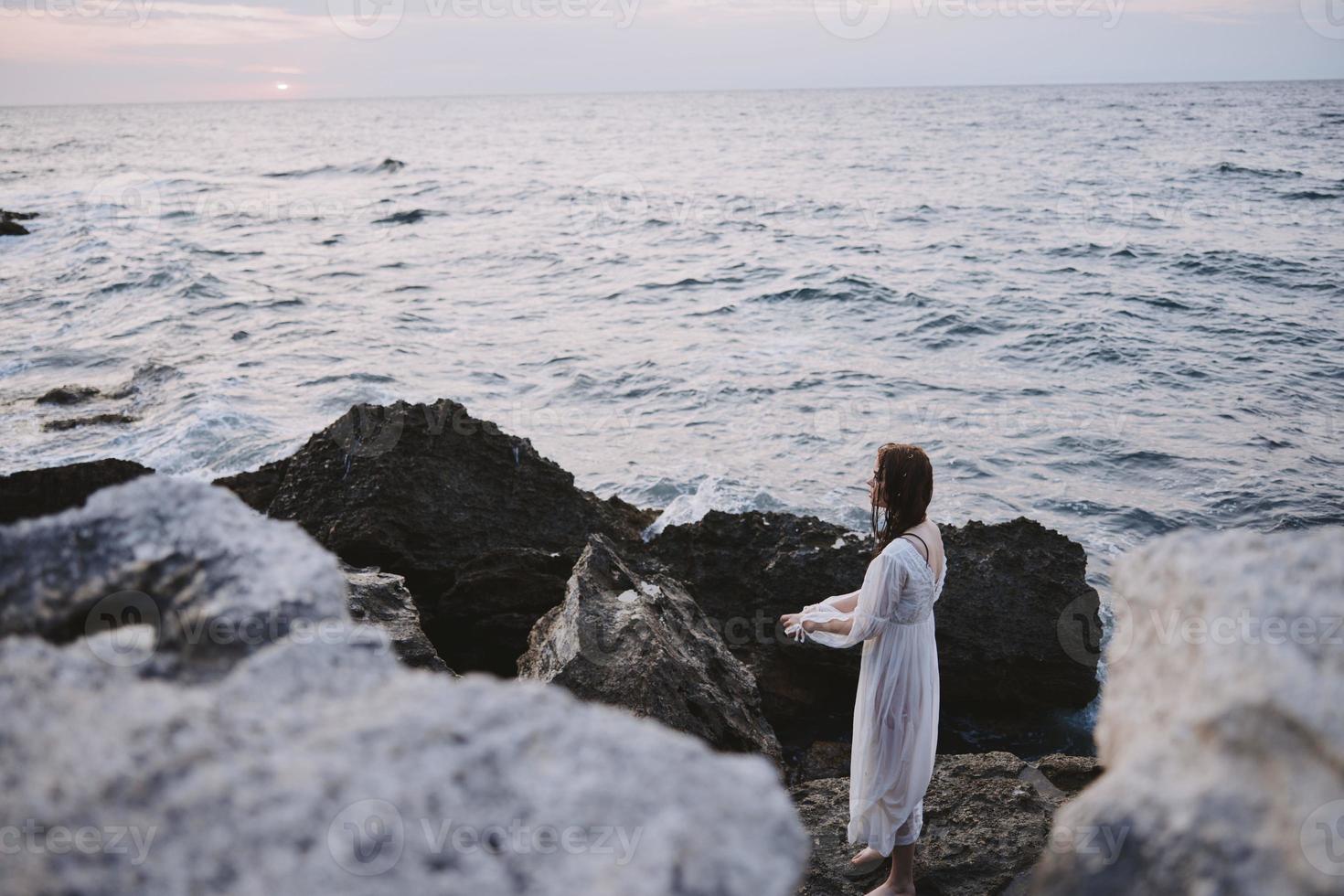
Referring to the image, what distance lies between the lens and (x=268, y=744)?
4.60 feet

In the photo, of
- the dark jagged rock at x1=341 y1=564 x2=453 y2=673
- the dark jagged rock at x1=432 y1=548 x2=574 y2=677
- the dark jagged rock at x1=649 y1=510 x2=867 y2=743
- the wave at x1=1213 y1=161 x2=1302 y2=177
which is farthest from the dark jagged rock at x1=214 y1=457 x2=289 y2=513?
the wave at x1=1213 y1=161 x2=1302 y2=177

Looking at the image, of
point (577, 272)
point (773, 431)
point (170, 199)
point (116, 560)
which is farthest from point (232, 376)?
point (170, 199)

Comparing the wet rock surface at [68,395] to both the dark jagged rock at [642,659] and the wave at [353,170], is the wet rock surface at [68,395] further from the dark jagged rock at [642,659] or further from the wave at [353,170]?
the wave at [353,170]

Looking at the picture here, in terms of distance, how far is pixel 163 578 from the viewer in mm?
1742

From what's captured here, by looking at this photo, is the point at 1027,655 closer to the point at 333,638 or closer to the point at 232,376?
the point at 333,638

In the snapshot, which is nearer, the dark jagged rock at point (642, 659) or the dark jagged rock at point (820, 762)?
the dark jagged rock at point (642, 659)

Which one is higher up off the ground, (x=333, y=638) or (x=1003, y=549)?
(x=333, y=638)

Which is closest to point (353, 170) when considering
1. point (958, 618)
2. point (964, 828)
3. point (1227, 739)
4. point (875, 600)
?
point (958, 618)

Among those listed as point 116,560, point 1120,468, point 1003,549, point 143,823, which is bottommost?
point 1120,468

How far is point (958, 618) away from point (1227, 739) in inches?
217

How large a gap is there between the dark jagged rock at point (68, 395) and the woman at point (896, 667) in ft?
44.3

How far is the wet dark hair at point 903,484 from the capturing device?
4512 millimetres

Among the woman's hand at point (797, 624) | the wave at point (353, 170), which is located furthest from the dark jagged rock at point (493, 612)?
the wave at point (353, 170)

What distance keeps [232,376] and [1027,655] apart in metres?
13.6
